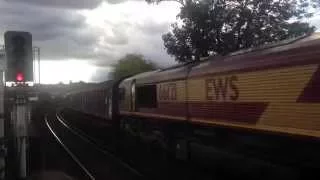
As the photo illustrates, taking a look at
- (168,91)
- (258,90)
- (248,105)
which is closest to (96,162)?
(168,91)

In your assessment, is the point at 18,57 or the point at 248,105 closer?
the point at 248,105

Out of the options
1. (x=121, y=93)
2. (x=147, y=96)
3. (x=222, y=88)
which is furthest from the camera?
(x=121, y=93)

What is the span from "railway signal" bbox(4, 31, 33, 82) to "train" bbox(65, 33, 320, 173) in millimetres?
4039

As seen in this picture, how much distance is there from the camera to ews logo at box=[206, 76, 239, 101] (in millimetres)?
12391

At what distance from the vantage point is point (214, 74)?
1381cm

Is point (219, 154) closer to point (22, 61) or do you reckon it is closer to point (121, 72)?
point (22, 61)

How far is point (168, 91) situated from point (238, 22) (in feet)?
61.6

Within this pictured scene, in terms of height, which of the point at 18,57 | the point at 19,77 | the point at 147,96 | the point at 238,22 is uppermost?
the point at 238,22

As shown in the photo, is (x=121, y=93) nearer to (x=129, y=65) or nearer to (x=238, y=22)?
(x=238, y=22)

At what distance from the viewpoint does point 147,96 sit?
21.9 meters

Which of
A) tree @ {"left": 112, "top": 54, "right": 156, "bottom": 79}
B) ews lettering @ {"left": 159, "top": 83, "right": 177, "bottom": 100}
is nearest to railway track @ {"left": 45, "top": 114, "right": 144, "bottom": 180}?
ews lettering @ {"left": 159, "top": 83, "right": 177, "bottom": 100}

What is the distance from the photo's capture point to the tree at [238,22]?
3612 cm

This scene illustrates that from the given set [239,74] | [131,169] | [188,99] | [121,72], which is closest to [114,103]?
[131,169]

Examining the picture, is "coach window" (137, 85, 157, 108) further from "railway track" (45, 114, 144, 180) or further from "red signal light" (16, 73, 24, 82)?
"red signal light" (16, 73, 24, 82)
